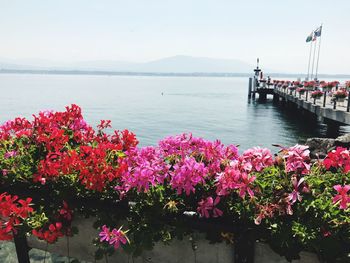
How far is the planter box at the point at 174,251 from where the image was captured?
2.96 metres

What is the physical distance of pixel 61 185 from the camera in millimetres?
3412

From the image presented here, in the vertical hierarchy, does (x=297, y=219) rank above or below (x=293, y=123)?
above

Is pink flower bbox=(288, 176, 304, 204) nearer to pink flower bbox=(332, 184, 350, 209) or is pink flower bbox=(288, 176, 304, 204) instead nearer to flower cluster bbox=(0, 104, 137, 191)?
pink flower bbox=(332, 184, 350, 209)

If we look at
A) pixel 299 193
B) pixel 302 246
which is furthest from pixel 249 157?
pixel 302 246

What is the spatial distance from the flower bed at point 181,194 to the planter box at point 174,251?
17cm

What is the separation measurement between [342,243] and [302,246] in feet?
0.95

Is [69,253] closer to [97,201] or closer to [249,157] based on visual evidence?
[97,201]

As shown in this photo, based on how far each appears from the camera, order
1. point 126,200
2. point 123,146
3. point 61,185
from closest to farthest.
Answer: point 126,200 < point 61,185 < point 123,146

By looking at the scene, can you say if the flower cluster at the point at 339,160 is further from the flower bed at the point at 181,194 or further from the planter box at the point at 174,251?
the planter box at the point at 174,251

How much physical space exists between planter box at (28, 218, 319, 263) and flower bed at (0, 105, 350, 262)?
17cm

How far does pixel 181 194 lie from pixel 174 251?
2.09 feet

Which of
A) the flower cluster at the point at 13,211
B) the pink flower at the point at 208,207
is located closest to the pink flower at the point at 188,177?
the pink flower at the point at 208,207

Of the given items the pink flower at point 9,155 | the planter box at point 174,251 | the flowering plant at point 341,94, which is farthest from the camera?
the flowering plant at point 341,94

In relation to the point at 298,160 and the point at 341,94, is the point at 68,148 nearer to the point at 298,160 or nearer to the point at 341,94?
the point at 298,160
